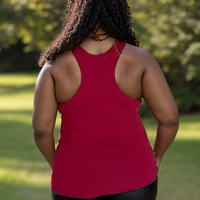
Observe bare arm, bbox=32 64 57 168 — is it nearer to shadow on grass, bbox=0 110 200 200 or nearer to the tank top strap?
the tank top strap

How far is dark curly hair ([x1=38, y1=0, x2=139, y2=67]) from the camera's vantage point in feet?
7.09

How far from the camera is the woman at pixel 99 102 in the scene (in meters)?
2.11

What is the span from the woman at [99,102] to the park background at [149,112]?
2.96 ft

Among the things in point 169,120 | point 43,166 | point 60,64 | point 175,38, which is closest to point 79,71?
point 60,64

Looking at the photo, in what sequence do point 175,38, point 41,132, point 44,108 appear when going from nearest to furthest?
point 44,108, point 41,132, point 175,38

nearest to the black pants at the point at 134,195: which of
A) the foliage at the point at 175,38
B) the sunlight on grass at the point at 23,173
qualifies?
the sunlight on grass at the point at 23,173

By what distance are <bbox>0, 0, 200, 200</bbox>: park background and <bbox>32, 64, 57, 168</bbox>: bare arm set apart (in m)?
0.77

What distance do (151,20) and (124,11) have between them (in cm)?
935

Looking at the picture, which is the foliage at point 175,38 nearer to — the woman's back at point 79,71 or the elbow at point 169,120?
the elbow at point 169,120

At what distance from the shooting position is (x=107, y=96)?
2111 mm

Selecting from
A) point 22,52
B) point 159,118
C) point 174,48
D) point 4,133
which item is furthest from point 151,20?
point 22,52

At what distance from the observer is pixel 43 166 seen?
761 cm

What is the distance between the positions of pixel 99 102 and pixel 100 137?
0.52 feet

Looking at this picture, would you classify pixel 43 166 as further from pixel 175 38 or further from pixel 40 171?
pixel 175 38
